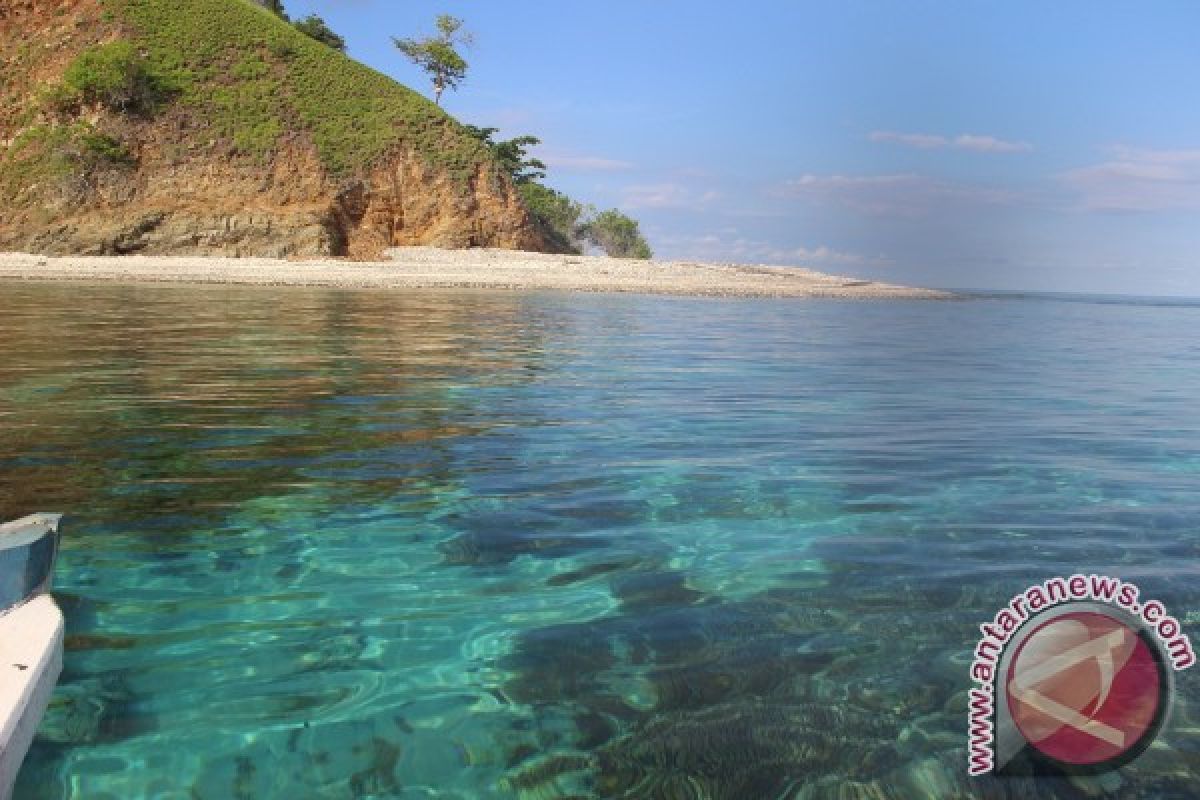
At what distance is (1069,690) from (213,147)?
158ft

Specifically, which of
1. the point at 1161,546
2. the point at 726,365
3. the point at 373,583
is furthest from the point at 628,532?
the point at 726,365

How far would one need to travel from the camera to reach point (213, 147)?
4334 centimetres

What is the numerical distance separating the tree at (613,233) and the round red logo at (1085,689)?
259 feet

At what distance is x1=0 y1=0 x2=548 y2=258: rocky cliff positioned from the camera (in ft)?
132

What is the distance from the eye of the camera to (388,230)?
151ft

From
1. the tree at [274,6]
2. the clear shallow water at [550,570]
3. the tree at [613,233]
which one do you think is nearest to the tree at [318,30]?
the tree at [274,6]

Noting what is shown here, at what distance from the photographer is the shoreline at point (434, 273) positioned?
102 feet

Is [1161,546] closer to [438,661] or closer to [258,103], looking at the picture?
[438,661]

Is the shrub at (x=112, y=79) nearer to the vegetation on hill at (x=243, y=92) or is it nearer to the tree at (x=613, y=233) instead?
the vegetation on hill at (x=243, y=92)

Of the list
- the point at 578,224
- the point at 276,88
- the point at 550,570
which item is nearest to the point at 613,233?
the point at 578,224

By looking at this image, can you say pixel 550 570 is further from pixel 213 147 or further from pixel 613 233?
pixel 613 233

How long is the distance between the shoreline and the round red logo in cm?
3008

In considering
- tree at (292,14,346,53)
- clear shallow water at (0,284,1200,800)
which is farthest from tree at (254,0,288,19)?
clear shallow water at (0,284,1200,800)

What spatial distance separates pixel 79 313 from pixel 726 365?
1317 cm
